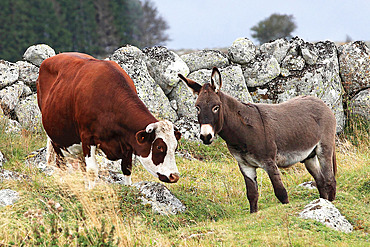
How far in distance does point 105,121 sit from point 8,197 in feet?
5.85

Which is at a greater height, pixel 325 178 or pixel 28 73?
pixel 28 73

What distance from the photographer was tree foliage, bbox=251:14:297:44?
49.2 metres

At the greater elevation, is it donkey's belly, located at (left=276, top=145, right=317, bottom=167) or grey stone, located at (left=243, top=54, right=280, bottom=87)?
grey stone, located at (left=243, top=54, right=280, bottom=87)

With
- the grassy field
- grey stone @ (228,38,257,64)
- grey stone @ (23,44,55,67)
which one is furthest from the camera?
grey stone @ (228,38,257,64)

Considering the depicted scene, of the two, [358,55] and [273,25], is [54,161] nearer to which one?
[358,55]

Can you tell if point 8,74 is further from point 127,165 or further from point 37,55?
point 127,165

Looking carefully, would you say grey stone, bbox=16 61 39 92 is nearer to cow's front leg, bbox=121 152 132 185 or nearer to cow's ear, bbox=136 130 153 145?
cow's front leg, bbox=121 152 132 185

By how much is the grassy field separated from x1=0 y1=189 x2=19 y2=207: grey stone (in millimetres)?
118

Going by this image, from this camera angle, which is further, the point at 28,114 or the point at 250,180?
the point at 28,114

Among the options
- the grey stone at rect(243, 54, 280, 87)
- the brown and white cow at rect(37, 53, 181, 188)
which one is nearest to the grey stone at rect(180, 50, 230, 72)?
the grey stone at rect(243, 54, 280, 87)

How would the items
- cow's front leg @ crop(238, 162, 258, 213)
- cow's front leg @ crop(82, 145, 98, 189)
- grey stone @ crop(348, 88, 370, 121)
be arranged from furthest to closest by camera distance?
grey stone @ crop(348, 88, 370, 121) < cow's front leg @ crop(238, 162, 258, 213) < cow's front leg @ crop(82, 145, 98, 189)

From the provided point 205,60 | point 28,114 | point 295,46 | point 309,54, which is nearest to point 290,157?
point 205,60

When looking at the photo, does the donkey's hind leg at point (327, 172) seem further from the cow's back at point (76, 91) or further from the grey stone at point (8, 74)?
the grey stone at point (8, 74)

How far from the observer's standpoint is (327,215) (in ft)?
19.9
